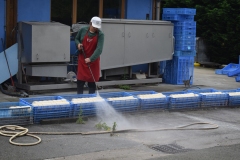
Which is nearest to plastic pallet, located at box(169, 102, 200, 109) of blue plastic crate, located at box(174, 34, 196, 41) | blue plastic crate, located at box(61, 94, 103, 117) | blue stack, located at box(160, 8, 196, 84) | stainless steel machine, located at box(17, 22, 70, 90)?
blue plastic crate, located at box(61, 94, 103, 117)

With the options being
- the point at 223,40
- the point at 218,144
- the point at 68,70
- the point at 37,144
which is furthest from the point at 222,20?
the point at 37,144

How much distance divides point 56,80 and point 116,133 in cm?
473

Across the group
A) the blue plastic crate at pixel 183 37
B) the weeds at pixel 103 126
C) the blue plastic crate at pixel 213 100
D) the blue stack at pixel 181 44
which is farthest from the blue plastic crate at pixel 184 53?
the weeds at pixel 103 126

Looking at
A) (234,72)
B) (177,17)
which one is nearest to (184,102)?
(177,17)

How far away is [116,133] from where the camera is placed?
791 cm

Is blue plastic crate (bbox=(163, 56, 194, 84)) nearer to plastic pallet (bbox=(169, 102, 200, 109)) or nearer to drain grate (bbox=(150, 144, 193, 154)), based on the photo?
plastic pallet (bbox=(169, 102, 200, 109))

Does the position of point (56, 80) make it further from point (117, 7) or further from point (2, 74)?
point (117, 7)

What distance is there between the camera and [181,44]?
14.4 m

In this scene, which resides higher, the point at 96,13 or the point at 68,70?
the point at 96,13

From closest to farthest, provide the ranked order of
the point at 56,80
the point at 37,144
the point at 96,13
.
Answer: the point at 37,144 < the point at 56,80 < the point at 96,13

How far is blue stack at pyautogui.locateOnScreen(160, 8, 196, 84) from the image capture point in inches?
569

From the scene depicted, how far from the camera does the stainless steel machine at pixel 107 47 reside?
444 inches

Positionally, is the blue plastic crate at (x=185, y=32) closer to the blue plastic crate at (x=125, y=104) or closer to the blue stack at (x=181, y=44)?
the blue stack at (x=181, y=44)

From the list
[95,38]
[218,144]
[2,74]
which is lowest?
[218,144]
